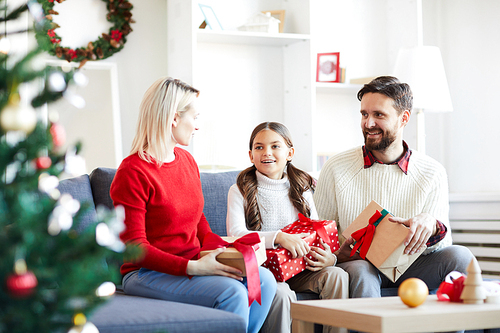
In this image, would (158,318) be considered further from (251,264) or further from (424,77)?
(424,77)

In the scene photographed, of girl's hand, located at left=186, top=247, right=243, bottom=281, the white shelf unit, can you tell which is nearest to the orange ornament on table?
girl's hand, located at left=186, top=247, right=243, bottom=281

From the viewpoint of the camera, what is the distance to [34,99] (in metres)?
0.58

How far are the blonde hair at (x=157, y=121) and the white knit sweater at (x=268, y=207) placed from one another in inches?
16.4

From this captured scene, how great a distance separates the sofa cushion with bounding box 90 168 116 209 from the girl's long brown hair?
0.54m

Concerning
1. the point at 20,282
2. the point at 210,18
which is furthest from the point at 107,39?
the point at 20,282

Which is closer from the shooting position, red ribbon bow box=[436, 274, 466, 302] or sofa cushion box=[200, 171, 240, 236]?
red ribbon bow box=[436, 274, 466, 302]

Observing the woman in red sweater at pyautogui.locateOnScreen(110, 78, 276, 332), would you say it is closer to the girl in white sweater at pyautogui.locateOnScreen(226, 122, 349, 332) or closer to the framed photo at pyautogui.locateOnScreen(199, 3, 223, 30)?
the girl in white sweater at pyautogui.locateOnScreen(226, 122, 349, 332)

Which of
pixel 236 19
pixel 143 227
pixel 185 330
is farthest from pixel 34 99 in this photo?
pixel 236 19

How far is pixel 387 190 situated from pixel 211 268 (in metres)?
0.94

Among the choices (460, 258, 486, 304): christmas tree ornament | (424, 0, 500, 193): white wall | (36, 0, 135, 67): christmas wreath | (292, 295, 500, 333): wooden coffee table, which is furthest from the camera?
(424, 0, 500, 193): white wall

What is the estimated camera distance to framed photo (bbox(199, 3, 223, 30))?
296 centimetres

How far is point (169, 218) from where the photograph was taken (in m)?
1.68

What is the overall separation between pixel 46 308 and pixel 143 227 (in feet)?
3.44

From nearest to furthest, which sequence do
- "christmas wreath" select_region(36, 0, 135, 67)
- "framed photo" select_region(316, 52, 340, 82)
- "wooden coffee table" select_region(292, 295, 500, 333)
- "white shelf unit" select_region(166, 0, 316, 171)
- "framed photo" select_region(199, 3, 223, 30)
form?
"wooden coffee table" select_region(292, 295, 500, 333) < "christmas wreath" select_region(36, 0, 135, 67) < "framed photo" select_region(199, 3, 223, 30) < "white shelf unit" select_region(166, 0, 316, 171) < "framed photo" select_region(316, 52, 340, 82)
